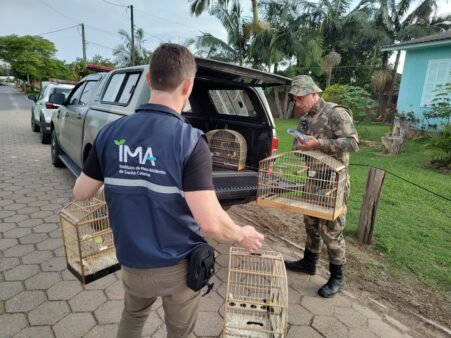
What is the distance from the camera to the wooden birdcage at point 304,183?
8.87 feet

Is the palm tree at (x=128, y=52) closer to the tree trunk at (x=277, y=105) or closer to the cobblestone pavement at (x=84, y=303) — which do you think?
the tree trunk at (x=277, y=105)

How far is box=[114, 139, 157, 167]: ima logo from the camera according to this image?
4.22 ft

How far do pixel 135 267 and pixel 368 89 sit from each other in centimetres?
2417

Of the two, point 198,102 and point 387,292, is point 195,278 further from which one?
point 198,102

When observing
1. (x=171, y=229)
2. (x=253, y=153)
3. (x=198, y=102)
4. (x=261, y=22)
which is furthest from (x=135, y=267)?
(x=261, y=22)

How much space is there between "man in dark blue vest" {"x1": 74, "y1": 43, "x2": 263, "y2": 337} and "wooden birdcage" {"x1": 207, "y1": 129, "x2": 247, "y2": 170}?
9.24 feet

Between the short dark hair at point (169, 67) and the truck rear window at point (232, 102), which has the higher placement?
the short dark hair at point (169, 67)

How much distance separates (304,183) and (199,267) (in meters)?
1.87

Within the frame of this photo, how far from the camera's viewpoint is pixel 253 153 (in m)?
4.30

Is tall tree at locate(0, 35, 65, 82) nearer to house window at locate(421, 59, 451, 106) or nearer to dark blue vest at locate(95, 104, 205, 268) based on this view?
house window at locate(421, 59, 451, 106)

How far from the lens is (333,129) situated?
285 centimetres

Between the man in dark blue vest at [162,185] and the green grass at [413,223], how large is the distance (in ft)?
9.26

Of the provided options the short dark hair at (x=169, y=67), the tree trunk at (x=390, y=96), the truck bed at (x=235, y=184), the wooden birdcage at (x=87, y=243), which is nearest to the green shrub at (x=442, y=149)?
the truck bed at (x=235, y=184)

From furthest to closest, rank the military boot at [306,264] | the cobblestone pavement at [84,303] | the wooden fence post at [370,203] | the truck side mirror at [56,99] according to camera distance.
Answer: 1. the truck side mirror at [56,99]
2. the wooden fence post at [370,203]
3. the military boot at [306,264]
4. the cobblestone pavement at [84,303]
